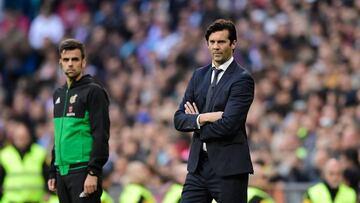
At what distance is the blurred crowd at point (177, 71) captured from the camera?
16.1 meters

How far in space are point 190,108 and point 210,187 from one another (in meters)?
0.70

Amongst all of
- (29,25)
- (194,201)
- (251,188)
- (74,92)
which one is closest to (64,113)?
(74,92)

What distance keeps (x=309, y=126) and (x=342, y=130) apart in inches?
35.9

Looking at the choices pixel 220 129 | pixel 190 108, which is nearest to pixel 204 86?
pixel 190 108

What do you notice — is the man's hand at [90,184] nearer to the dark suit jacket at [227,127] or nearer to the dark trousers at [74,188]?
the dark trousers at [74,188]

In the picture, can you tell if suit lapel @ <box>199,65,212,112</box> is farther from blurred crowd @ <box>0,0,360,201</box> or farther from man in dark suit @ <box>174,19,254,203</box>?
blurred crowd @ <box>0,0,360,201</box>

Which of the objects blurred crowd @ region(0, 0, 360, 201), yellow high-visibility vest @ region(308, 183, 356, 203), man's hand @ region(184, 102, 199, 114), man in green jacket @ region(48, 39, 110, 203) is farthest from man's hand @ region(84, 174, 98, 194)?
blurred crowd @ region(0, 0, 360, 201)

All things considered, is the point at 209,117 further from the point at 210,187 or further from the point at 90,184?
the point at 90,184

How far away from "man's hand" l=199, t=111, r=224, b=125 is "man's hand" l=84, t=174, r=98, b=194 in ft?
3.56

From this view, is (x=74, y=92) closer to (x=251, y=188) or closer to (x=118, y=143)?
(x=251, y=188)

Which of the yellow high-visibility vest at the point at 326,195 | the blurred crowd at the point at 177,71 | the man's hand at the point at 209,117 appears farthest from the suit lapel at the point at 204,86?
the blurred crowd at the point at 177,71

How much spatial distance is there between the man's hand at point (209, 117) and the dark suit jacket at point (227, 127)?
1.5 inches

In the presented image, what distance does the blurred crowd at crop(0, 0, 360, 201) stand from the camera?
16.1 m

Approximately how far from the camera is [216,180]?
9.44 m
